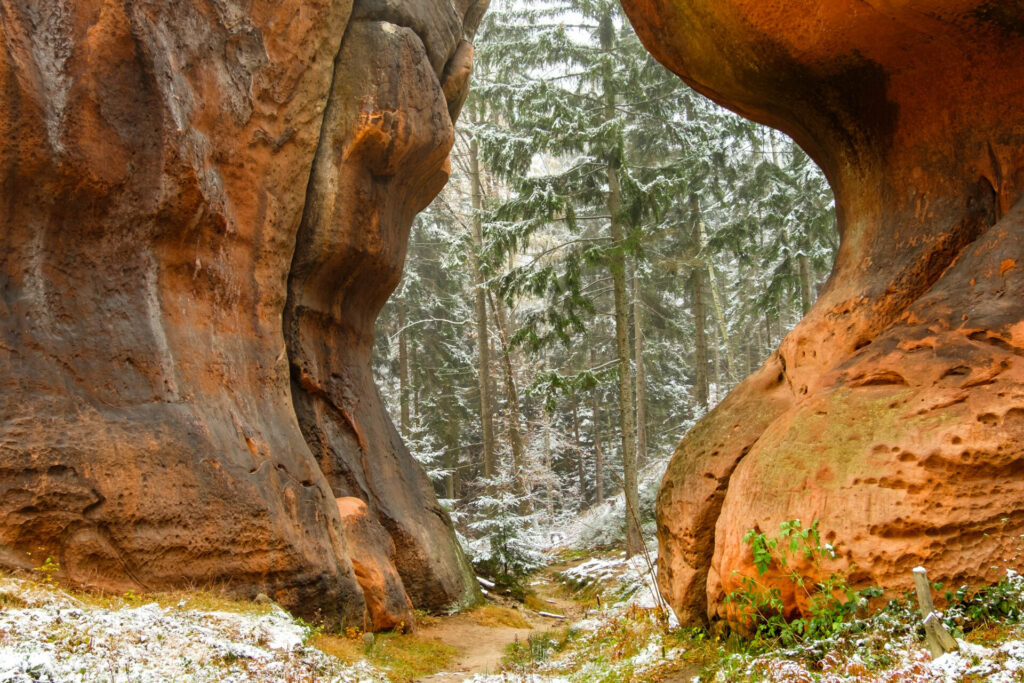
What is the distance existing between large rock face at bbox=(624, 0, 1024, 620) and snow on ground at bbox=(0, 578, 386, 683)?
3778 millimetres

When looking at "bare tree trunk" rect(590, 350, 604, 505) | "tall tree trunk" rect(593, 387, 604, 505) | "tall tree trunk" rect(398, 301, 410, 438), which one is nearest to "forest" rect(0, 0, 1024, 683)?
"tall tree trunk" rect(398, 301, 410, 438)

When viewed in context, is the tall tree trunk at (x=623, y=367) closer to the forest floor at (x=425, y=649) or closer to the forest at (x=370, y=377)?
the forest at (x=370, y=377)

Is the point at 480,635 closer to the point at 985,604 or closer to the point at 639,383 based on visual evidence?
the point at 985,604

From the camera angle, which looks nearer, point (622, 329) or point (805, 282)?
point (622, 329)

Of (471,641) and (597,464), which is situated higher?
(597,464)

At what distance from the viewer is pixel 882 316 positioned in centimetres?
774

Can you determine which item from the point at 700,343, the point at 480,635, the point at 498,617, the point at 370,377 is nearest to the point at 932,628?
the point at 480,635

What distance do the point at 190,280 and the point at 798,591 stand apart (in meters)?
7.20

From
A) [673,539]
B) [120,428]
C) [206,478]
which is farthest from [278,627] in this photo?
[673,539]

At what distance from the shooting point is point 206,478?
8.12 m

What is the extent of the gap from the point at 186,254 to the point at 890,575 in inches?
308

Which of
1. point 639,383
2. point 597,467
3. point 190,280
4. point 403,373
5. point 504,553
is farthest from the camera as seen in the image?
point 597,467

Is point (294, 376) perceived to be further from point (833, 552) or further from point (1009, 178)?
point (1009, 178)

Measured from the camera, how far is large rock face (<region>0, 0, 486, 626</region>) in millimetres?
7660
